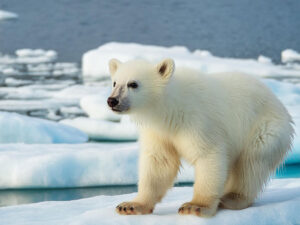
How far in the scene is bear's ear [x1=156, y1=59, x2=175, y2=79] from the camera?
305cm

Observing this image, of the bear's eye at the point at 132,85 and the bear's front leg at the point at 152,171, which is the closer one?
the bear's eye at the point at 132,85

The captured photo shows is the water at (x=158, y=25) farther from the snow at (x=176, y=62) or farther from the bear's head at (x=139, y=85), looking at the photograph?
the bear's head at (x=139, y=85)

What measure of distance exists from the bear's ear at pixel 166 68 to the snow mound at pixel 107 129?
420cm

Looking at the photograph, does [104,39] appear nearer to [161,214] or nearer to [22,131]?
[22,131]

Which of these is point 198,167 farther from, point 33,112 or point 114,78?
point 33,112

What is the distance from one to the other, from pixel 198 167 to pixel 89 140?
459cm

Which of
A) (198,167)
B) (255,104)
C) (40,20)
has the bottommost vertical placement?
(40,20)

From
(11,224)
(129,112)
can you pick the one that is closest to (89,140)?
(11,224)

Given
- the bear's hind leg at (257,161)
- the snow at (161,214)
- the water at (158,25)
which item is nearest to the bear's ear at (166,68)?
the bear's hind leg at (257,161)

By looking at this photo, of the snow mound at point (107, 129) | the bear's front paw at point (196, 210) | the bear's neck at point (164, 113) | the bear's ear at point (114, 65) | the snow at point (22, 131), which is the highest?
the bear's ear at point (114, 65)

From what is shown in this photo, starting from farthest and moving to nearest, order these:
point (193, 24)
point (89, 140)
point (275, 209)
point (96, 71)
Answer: point (193, 24) → point (96, 71) → point (89, 140) → point (275, 209)

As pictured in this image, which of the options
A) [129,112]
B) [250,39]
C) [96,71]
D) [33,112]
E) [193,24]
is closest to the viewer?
[129,112]

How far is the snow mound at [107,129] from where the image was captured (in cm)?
740

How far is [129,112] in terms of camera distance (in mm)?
3027
